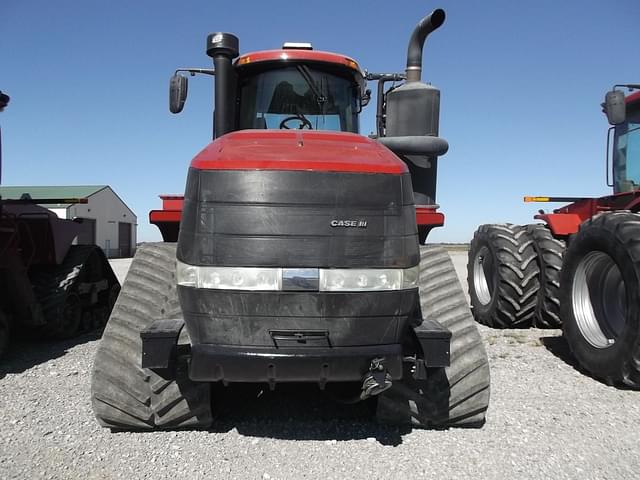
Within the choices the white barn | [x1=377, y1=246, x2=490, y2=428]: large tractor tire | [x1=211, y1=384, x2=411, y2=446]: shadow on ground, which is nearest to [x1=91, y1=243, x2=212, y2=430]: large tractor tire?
[x1=211, y1=384, x2=411, y2=446]: shadow on ground

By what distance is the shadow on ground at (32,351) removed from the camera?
4969 mm

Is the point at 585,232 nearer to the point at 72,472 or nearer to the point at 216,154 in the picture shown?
the point at 216,154

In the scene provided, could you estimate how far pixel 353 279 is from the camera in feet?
8.25

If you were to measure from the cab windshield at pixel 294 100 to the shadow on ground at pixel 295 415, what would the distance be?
2.00 metres

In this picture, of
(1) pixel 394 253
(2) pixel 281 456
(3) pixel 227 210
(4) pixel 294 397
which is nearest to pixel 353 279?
(1) pixel 394 253

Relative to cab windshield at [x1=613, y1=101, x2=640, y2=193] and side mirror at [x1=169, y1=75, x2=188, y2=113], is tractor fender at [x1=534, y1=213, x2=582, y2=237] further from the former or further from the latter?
side mirror at [x1=169, y1=75, x2=188, y2=113]

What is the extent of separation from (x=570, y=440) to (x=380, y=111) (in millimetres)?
2891

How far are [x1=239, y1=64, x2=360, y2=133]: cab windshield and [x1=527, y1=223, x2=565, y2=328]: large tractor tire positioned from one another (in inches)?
143

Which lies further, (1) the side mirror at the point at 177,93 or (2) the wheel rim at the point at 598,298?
(2) the wheel rim at the point at 598,298

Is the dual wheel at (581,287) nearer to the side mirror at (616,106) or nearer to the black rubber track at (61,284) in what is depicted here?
the side mirror at (616,106)

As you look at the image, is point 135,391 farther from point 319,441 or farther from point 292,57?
point 292,57

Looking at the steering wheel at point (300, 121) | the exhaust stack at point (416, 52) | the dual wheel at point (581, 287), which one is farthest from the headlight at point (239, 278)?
the dual wheel at point (581, 287)

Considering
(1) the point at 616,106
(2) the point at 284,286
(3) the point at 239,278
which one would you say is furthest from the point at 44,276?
(1) the point at 616,106

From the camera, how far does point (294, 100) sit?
385 cm
